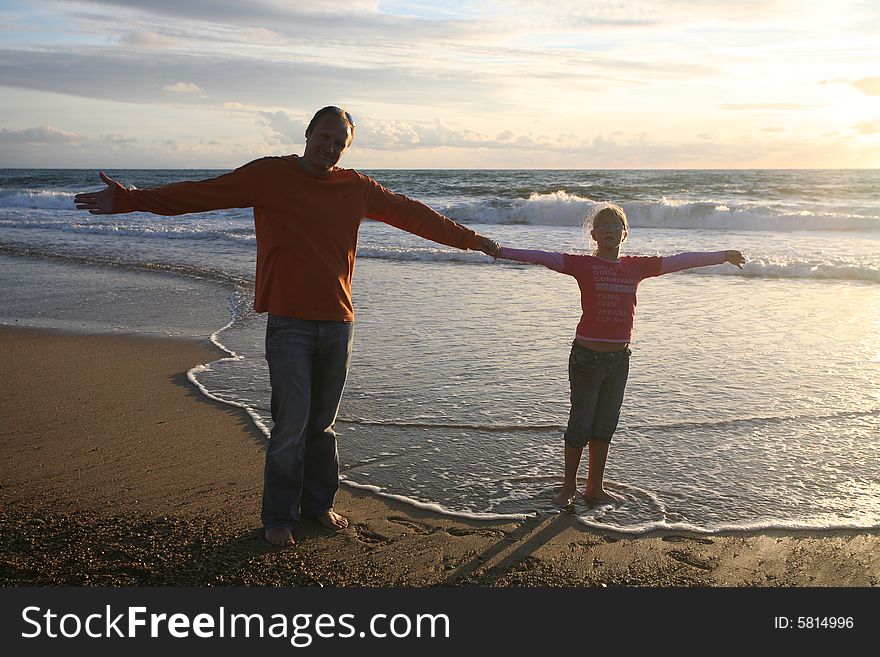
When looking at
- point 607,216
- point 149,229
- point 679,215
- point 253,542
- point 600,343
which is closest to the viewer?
point 253,542

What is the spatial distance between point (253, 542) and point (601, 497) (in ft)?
5.74

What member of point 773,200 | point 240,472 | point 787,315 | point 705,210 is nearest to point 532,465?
point 240,472

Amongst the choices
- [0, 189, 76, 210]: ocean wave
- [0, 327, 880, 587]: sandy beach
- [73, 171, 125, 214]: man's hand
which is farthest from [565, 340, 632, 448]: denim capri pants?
[0, 189, 76, 210]: ocean wave

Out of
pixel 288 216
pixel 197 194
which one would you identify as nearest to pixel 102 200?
pixel 197 194

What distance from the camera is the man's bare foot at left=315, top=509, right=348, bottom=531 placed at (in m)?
3.83

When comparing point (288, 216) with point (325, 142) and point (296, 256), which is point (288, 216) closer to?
point (296, 256)

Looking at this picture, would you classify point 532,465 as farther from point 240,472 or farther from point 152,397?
point 152,397

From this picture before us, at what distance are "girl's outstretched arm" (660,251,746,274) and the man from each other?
1.58 meters

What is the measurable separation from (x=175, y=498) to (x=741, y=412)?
3.70 metres

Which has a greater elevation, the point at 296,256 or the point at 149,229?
the point at 296,256

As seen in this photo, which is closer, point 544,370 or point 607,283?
point 607,283

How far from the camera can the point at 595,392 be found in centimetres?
418

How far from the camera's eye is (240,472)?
178 inches

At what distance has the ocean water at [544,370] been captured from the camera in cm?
436
